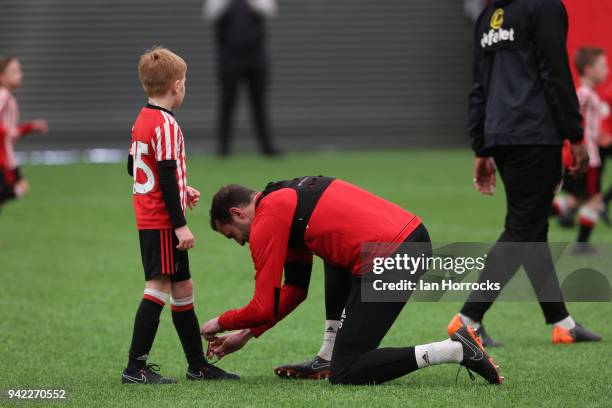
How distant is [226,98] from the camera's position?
651 inches

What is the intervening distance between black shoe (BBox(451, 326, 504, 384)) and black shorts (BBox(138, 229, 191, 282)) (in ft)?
4.37

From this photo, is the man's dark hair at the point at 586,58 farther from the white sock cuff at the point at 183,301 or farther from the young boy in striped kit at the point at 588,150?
the white sock cuff at the point at 183,301

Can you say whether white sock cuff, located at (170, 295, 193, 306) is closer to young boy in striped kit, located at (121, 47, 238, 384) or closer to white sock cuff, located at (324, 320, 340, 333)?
young boy in striped kit, located at (121, 47, 238, 384)

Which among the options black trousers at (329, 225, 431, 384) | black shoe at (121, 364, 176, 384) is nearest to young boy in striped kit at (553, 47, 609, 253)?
black trousers at (329, 225, 431, 384)

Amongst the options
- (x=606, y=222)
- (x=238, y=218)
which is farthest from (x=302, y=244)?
(x=606, y=222)

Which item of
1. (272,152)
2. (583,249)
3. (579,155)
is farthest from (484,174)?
(272,152)

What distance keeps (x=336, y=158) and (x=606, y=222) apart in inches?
247

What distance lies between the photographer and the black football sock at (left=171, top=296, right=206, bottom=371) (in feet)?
18.3

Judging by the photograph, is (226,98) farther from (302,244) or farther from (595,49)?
(302,244)

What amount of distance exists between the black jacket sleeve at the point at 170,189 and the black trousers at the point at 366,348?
0.86 metres

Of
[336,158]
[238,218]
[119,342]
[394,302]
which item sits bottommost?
[336,158]

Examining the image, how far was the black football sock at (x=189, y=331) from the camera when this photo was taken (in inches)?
220

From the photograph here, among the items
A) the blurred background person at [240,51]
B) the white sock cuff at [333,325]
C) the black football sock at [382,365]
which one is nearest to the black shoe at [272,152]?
the blurred background person at [240,51]

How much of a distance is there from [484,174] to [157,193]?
2.10 metres
